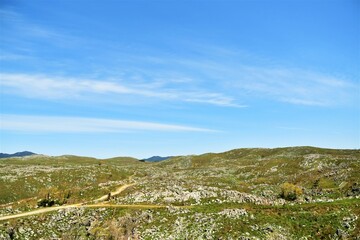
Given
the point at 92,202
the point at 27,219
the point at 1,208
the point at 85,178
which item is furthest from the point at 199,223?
the point at 85,178

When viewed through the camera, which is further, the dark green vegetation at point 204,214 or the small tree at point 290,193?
the small tree at point 290,193

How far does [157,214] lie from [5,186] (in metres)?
57.1

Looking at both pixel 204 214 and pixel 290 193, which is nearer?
pixel 204 214

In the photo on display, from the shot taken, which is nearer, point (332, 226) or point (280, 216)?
point (332, 226)

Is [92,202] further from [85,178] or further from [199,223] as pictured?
[85,178]

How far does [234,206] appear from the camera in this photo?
179 ft

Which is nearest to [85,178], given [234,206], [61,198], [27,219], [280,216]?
[61,198]

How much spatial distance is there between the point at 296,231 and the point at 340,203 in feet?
43.9

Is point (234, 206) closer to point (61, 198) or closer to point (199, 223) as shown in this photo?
point (199, 223)

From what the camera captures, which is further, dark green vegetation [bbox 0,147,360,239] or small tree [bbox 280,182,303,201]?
small tree [bbox 280,182,303,201]

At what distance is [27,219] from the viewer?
50094mm

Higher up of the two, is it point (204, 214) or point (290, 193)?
point (290, 193)

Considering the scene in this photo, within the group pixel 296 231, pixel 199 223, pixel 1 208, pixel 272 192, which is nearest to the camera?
pixel 296 231

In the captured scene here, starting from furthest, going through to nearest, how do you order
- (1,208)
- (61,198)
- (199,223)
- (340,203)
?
1. (61,198)
2. (1,208)
3. (340,203)
4. (199,223)
